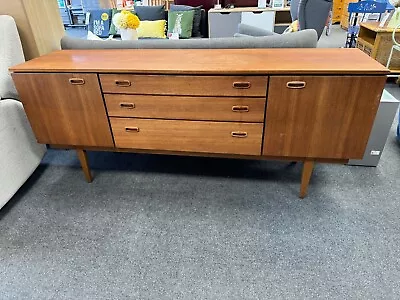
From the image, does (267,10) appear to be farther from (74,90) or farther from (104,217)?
(104,217)

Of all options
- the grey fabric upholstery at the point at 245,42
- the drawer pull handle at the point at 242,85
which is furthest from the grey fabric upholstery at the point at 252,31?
the drawer pull handle at the point at 242,85

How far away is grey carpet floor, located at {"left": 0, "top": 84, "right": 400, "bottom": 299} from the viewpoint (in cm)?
123

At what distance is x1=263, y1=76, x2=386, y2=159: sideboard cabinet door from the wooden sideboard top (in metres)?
0.05

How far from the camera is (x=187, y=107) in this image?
1437mm

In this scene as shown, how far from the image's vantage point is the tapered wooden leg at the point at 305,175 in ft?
5.02

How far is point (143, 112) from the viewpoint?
4.94 ft

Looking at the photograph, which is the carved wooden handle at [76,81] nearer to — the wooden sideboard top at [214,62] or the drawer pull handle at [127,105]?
the wooden sideboard top at [214,62]

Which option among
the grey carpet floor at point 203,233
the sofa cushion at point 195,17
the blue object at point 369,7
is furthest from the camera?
the sofa cushion at point 195,17

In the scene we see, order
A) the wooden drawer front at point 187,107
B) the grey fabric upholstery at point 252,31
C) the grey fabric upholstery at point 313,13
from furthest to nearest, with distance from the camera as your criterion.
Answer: the grey fabric upholstery at point 313,13 → the grey fabric upholstery at point 252,31 → the wooden drawer front at point 187,107

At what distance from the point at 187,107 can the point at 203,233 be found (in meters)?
0.67

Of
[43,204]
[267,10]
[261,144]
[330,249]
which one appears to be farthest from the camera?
[267,10]

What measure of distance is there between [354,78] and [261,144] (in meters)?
0.52

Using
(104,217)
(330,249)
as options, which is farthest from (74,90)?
(330,249)

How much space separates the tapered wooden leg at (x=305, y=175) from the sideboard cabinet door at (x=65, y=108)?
1124mm
